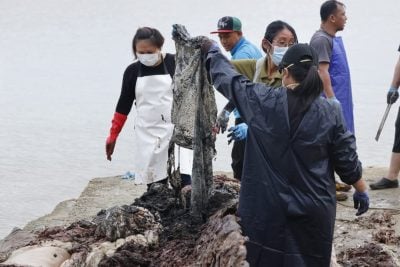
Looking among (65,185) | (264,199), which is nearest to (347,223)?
(264,199)

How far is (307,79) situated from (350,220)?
8.46 feet

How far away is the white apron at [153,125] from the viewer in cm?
546

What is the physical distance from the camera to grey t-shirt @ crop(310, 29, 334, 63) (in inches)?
236

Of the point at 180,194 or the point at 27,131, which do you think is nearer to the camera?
the point at 180,194

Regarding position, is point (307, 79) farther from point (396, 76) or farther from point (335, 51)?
point (396, 76)

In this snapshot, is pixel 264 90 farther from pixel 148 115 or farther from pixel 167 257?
pixel 148 115

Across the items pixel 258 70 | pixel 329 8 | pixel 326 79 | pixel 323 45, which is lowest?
pixel 326 79

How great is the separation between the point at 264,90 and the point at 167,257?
1173 millimetres

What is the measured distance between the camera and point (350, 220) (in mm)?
5789

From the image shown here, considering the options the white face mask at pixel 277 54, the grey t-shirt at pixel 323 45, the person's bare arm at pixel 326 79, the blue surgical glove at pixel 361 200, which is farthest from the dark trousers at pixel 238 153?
the blue surgical glove at pixel 361 200

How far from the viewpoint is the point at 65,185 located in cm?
895

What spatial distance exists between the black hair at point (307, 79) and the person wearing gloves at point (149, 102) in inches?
75.7

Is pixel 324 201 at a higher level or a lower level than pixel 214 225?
higher

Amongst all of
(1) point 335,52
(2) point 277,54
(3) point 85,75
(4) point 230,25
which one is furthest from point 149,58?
(3) point 85,75
